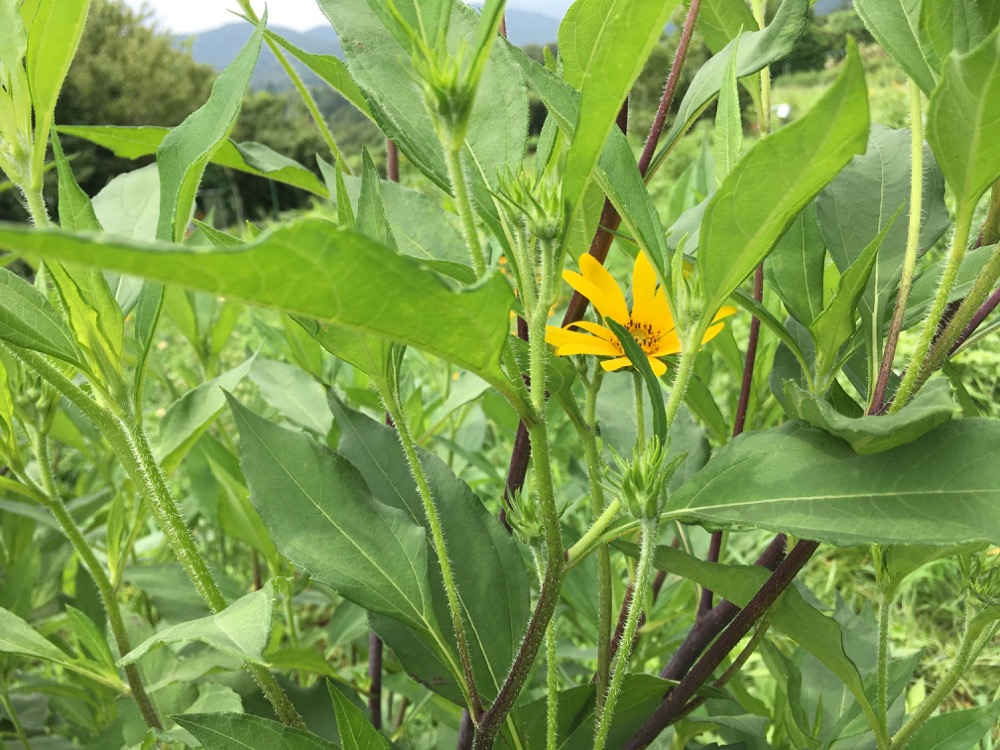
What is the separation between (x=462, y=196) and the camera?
14.5 inches

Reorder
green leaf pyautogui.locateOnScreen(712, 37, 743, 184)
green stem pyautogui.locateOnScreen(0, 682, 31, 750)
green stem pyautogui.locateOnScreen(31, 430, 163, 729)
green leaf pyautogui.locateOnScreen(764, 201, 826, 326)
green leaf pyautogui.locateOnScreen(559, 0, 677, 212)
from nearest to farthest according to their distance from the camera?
green leaf pyautogui.locateOnScreen(559, 0, 677, 212) → green leaf pyautogui.locateOnScreen(712, 37, 743, 184) → green leaf pyautogui.locateOnScreen(764, 201, 826, 326) → green stem pyautogui.locateOnScreen(31, 430, 163, 729) → green stem pyautogui.locateOnScreen(0, 682, 31, 750)

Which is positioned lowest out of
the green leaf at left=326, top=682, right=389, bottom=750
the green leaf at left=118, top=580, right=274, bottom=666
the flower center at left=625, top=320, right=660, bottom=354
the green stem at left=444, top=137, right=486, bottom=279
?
the green leaf at left=326, top=682, right=389, bottom=750

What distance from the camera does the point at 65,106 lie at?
14.4 m

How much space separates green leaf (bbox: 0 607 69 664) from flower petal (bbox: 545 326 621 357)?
415mm

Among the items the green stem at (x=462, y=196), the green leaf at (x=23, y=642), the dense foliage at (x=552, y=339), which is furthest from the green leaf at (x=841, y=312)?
the green leaf at (x=23, y=642)

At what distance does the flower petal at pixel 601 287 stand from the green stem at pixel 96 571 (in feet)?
1.47

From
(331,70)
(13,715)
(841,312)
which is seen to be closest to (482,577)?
(841,312)

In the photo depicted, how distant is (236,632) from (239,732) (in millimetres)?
144

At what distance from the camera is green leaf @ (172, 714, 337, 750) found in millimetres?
492

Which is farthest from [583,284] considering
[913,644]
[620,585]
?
[913,644]

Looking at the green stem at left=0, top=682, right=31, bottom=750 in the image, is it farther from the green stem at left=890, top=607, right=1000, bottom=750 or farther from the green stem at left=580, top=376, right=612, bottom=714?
the green stem at left=890, top=607, right=1000, bottom=750

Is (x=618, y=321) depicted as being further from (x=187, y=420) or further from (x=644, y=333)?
(x=187, y=420)

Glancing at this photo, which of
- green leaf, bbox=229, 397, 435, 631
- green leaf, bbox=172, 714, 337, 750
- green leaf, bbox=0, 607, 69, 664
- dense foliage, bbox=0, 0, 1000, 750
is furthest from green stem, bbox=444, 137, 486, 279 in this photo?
green leaf, bbox=0, 607, 69, 664

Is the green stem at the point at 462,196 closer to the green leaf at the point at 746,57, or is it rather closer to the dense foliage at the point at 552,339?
the dense foliage at the point at 552,339
